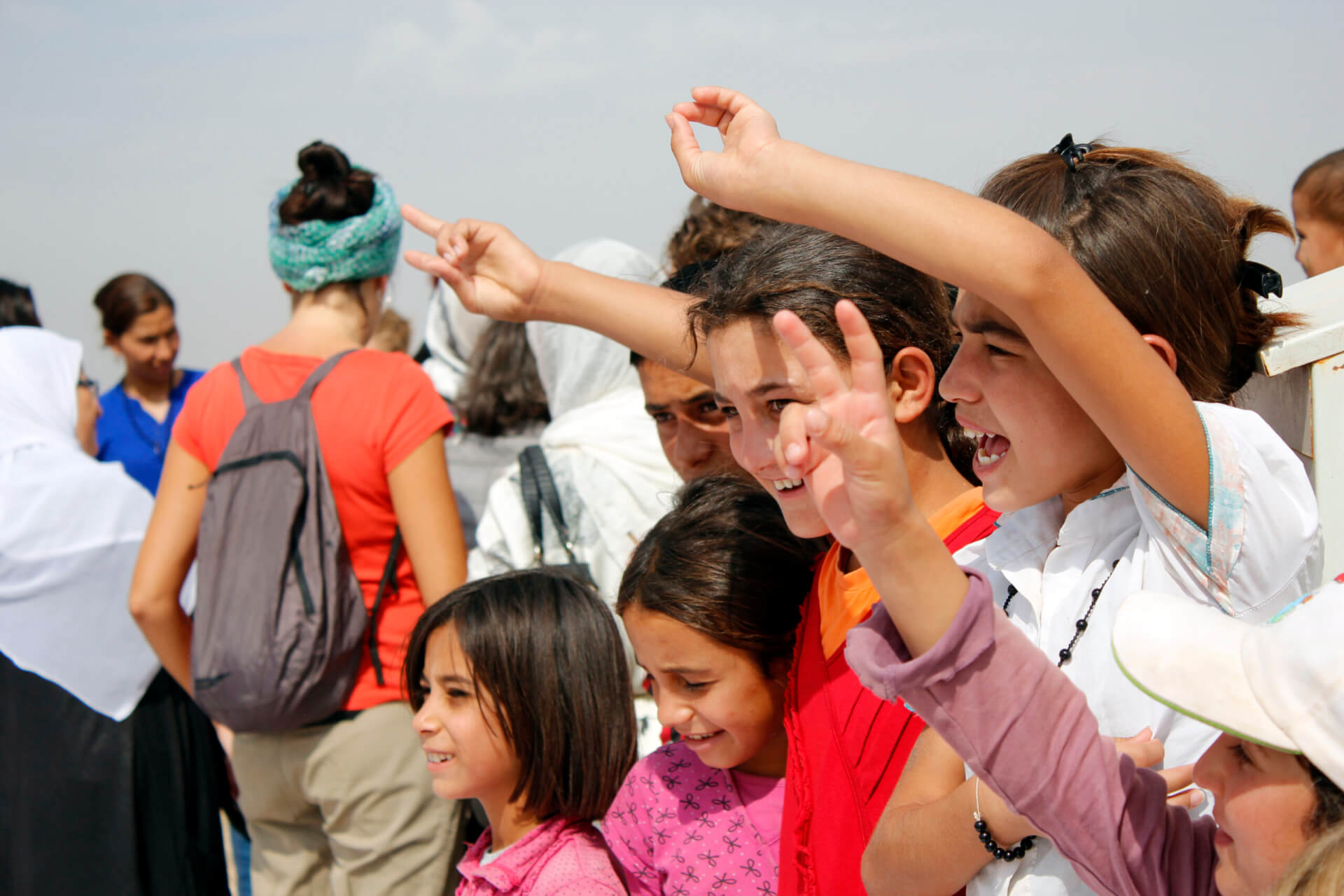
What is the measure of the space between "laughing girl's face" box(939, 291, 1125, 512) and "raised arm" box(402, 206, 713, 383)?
27.1 inches

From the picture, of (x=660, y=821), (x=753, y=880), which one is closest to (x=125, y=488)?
(x=660, y=821)

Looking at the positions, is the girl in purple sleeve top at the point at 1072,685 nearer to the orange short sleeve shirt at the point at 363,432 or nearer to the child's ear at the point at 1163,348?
the child's ear at the point at 1163,348

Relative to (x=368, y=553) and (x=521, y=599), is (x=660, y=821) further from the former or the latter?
(x=368, y=553)

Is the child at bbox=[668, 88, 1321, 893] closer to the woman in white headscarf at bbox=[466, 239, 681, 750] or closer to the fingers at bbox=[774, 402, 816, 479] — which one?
the fingers at bbox=[774, 402, 816, 479]

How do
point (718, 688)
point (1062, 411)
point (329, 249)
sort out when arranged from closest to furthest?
point (1062, 411)
point (718, 688)
point (329, 249)

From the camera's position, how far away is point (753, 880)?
1.67 meters

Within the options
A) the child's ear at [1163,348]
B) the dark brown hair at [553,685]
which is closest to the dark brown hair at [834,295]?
the child's ear at [1163,348]

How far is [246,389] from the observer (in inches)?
103

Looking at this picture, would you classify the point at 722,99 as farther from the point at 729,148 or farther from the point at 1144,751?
the point at 1144,751

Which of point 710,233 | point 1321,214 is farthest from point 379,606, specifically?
point 1321,214

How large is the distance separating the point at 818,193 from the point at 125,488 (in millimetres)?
2658

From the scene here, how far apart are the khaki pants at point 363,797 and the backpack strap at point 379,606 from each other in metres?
0.10

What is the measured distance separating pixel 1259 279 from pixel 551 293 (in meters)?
1.18

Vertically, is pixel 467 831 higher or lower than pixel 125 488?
lower
